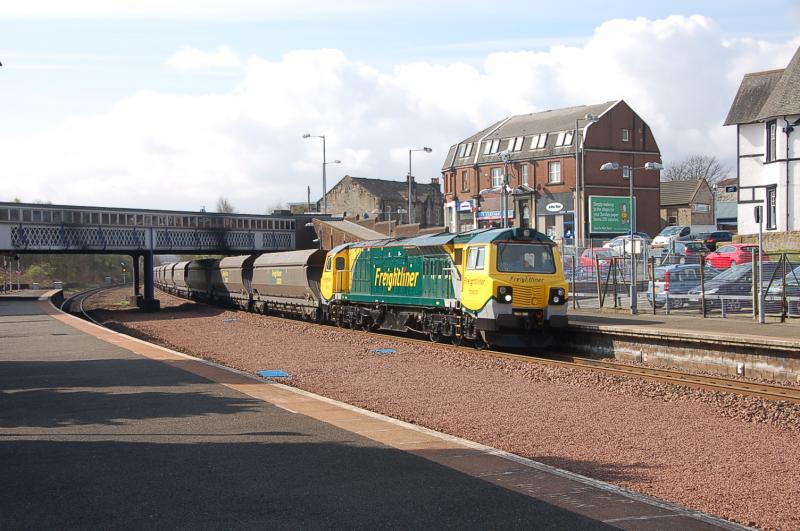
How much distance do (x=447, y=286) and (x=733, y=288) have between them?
33.0 ft

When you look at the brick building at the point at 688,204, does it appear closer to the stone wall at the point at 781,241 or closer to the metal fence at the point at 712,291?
the stone wall at the point at 781,241

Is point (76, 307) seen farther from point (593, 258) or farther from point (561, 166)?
point (561, 166)

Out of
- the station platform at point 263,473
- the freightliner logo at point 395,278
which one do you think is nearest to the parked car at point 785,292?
the freightliner logo at point 395,278

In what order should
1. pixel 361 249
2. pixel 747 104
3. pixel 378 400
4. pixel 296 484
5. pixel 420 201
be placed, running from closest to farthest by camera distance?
pixel 296 484, pixel 378 400, pixel 361 249, pixel 747 104, pixel 420 201

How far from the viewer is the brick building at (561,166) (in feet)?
216

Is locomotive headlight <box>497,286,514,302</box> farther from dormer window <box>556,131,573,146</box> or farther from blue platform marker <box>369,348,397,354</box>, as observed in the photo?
dormer window <box>556,131,573,146</box>

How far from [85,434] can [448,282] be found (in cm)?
1437

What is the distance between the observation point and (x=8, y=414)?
1243cm

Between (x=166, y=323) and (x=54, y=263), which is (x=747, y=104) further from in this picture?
(x=54, y=263)

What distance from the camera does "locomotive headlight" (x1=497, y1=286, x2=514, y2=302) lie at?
2155 cm

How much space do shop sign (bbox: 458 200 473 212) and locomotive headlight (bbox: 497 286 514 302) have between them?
5229cm

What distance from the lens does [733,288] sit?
26969mm

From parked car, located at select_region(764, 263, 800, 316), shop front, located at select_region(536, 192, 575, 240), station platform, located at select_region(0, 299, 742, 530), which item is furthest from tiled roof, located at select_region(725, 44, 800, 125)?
station platform, located at select_region(0, 299, 742, 530)

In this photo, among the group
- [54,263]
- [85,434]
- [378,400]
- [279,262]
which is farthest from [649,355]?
[54,263]
